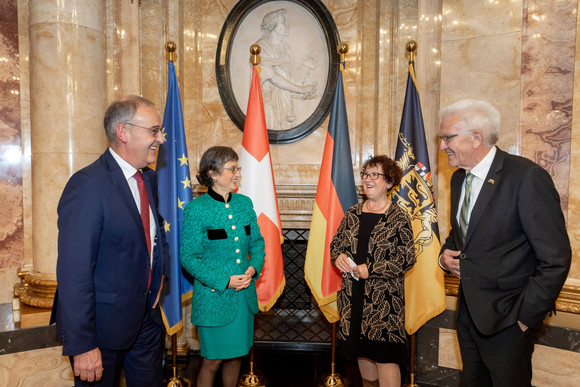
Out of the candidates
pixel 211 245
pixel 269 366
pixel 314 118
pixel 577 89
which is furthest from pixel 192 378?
pixel 577 89

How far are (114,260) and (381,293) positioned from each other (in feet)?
5.05

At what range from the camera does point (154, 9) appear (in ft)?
12.3

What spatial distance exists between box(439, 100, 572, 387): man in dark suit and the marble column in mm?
2616

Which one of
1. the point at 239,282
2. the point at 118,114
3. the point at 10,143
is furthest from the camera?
the point at 10,143

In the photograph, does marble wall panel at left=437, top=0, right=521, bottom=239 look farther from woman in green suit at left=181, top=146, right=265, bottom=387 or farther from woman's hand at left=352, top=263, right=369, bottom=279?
woman in green suit at left=181, top=146, right=265, bottom=387

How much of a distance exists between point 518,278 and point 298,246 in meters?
2.42

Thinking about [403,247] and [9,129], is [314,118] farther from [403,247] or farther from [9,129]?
[9,129]

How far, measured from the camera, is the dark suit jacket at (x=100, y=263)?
5.20ft

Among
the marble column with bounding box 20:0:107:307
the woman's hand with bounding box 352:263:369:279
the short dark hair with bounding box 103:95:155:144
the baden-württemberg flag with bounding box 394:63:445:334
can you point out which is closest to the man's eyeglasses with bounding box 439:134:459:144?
the woman's hand with bounding box 352:263:369:279

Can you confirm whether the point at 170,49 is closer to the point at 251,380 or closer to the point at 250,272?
the point at 250,272

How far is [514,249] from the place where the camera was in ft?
6.03

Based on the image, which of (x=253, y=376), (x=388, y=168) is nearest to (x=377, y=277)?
(x=388, y=168)

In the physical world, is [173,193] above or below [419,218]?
above

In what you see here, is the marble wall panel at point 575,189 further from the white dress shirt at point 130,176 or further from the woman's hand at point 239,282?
the white dress shirt at point 130,176
